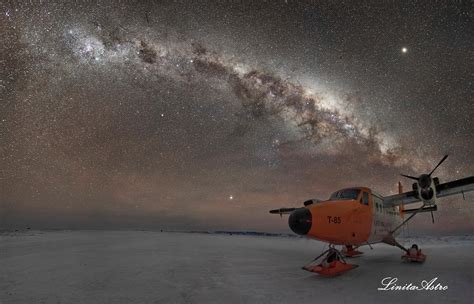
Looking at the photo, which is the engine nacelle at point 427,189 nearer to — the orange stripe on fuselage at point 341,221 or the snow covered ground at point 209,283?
the snow covered ground at point 209,283

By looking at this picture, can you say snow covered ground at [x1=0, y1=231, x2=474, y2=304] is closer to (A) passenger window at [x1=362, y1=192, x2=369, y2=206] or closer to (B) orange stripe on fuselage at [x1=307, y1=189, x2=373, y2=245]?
(B) orange stripe on fuselage at [x1=307, y1=189, x2=373, y2=245]

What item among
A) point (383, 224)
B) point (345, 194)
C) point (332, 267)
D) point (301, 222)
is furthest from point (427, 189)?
point (301, 222)

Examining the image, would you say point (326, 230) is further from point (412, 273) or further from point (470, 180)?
point (470, 180)

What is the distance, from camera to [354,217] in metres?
11.9

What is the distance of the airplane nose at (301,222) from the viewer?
33.6 ft

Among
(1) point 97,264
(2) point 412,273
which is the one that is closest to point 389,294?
(2) point 412,273

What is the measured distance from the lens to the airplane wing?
13974mm

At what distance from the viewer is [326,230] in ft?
35.1

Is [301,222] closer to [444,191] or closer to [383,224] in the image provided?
[383,224]

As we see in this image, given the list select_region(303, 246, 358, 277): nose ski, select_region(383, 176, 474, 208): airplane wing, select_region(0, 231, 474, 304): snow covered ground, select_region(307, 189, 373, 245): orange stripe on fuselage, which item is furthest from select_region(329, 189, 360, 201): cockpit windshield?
select_region(383, 176, 474, 208): airplane wing

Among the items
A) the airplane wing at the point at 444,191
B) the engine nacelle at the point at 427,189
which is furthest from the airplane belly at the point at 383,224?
the engine nacelle at the point at 427,189

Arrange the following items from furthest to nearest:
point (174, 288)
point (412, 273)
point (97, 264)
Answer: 1. point (97, 264)
2. point (412, 273)
3. point (174, 288)

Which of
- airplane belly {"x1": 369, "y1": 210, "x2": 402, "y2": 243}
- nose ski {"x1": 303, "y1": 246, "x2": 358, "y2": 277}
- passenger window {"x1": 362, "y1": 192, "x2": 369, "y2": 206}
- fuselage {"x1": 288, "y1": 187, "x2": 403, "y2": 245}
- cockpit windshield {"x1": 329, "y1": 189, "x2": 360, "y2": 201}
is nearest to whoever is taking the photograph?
fuselage {"x1": 288, "y1": 187, "x2": 403, "y2": 245}

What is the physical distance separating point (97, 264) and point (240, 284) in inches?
315
